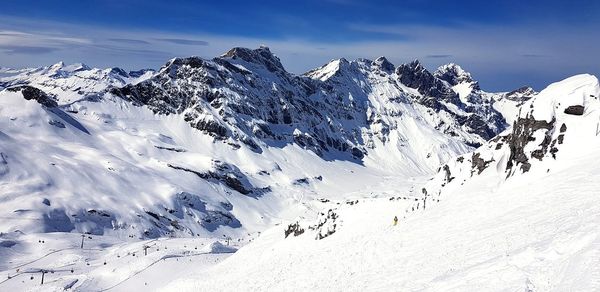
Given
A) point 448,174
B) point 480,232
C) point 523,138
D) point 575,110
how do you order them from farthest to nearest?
point 448,174, point 523,138, point 575,110, point 480,232

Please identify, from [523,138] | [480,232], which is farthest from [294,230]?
[480,232]

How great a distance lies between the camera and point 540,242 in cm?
2120

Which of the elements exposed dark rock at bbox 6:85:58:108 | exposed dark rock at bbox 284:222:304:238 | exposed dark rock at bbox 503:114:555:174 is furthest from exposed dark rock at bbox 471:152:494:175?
exposed dark rock at bbox 6:85:58:108

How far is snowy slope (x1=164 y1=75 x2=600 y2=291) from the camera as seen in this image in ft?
63.0

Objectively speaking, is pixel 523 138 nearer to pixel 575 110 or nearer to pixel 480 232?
pixel 575 110

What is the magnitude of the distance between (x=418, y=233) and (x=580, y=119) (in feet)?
56.6

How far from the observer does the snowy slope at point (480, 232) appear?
19188 mm

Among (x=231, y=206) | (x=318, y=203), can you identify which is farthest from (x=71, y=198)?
(x=318, y=203)

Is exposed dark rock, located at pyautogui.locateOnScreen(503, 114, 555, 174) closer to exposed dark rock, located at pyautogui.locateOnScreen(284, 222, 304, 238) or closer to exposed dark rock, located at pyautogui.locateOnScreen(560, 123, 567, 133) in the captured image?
exposed dark rock, located at pyautogui.locateOnScreen(560, 123, 567, 133)

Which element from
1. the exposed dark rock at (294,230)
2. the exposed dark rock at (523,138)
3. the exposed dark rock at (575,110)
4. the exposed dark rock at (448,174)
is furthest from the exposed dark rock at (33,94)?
the exposed dark rock at (575,110)

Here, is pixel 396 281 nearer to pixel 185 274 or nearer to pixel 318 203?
pixel 185 274

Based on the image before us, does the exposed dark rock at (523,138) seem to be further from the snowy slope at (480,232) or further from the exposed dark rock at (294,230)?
the exposed dark rock at (294,230)

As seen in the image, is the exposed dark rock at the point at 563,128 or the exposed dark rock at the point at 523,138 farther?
the exposed dark rock at the point at 523,138

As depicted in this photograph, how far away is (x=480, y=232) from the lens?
27.6 meters
